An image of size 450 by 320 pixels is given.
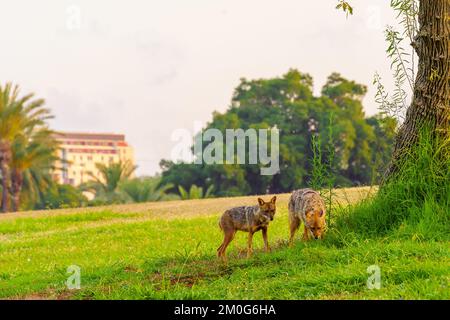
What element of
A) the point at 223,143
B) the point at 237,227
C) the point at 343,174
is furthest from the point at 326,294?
the point at 343,174

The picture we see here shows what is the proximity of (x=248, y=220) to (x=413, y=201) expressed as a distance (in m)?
2.70

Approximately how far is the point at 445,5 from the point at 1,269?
10844mm

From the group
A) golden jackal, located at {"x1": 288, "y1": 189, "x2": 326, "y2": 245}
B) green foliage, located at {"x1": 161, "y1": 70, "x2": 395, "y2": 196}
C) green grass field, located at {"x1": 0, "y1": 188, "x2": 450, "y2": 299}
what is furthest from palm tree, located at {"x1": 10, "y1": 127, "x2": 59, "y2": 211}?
golden jackal, located at {"x1": 288, "y1": 189, "x2": 326, "y2": 245}

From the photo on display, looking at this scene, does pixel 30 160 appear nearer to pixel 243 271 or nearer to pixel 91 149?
pixel 243 271

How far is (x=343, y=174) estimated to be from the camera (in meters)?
61.3

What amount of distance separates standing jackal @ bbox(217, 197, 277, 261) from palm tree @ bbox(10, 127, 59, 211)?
39871 millimetres

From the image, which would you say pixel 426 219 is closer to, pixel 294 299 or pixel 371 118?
pixel 294 299

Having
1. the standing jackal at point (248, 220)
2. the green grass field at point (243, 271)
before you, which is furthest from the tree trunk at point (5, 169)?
the standing jackal at point (248, 220)

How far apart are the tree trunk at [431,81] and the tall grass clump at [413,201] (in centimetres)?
25

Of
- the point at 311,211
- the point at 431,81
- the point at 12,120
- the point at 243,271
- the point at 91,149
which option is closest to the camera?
the point at 243,271

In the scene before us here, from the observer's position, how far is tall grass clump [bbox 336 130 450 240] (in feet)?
35.8

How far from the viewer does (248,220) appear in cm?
1083

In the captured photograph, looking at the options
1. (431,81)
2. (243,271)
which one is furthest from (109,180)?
(243,271)

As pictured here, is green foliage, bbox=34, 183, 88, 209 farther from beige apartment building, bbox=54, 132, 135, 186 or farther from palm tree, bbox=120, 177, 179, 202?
beige apartment building, bbox=54, 132, 135, 186
